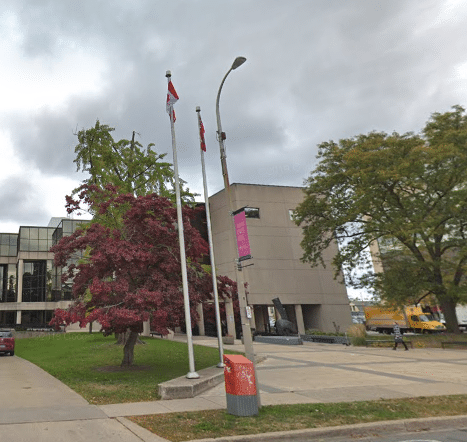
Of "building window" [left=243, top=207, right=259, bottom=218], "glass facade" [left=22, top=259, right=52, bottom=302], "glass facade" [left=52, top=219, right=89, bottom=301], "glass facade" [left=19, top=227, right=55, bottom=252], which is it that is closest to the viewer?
"building window" [left=243, top=207, right=259, bottom=218]

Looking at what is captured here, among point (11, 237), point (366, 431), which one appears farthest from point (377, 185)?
point (11, 237)

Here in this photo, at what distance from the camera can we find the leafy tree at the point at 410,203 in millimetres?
27828

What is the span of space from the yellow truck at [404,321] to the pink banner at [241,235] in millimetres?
35139

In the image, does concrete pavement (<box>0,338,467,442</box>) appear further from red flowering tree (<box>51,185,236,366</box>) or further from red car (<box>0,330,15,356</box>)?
red car (<box>0,330,15,356</box>)

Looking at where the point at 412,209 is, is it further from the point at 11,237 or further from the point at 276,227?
the point at 11,237

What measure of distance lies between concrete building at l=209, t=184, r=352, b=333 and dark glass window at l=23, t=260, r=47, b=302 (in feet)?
110

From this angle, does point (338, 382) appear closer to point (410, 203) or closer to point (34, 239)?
point (410, 203)

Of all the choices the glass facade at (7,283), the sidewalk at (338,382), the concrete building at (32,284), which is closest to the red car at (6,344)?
the sidewalk at (338,382)

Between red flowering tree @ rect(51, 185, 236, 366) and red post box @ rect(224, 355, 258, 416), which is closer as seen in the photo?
red post box @ rect(224, 355, 258, 416)

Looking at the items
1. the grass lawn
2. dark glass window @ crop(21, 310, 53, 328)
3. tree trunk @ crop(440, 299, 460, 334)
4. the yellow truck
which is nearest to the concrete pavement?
the grass lawn

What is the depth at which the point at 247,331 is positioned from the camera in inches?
349

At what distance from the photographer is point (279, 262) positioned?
4506 cm

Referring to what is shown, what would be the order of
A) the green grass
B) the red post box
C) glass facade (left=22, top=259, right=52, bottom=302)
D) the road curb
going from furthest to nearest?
1. glass facade (left=22, top=259, right=52, bottom=302)
2. the red post box
3. the green grass
4. the road curb

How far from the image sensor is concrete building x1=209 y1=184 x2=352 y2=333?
1735 inches
